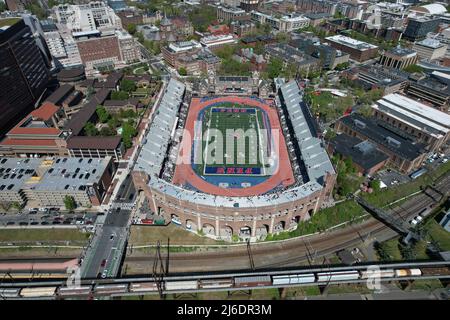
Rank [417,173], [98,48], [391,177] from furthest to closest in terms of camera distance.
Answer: [98,48]
[417,173]
[391,177]

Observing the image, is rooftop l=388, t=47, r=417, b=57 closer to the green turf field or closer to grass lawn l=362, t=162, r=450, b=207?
grass lawn l=362, t=162, r=450, b=207

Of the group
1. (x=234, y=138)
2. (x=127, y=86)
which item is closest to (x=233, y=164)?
(x=234, y=138)

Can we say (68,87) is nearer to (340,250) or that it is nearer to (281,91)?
(281,91)

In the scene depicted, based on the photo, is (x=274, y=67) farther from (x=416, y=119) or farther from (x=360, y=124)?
(x=416, y=119)

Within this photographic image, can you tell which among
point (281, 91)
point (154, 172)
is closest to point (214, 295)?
point (154, 172)

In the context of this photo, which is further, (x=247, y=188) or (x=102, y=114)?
(x=102, y=114)

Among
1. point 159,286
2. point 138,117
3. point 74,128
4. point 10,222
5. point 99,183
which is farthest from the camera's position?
point 138,117
